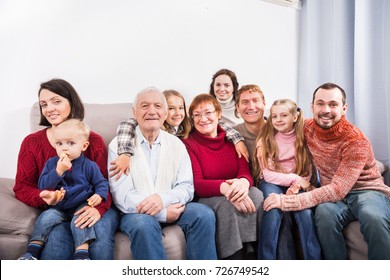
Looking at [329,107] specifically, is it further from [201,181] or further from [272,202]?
[201,181]

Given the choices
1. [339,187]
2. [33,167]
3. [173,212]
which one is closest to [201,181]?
[173,212]

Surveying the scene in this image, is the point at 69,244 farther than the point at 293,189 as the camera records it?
No

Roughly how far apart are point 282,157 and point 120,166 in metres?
0.65

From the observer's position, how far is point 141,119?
1.37 metres

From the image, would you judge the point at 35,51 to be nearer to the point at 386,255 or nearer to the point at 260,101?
the point at 260,101

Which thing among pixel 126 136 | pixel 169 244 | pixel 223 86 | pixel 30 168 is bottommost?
pixel 169 244

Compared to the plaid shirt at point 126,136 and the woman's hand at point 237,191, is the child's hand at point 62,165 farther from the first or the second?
the woman's hand at point 237,191

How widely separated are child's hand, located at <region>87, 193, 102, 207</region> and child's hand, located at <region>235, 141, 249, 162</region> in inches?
23.3

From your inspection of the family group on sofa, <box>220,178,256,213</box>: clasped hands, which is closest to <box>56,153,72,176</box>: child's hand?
the family group on sofa

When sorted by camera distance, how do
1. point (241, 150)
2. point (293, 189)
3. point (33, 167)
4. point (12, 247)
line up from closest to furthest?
point (12, 247) → point (33, 167) → point (293, 189) → point (241, 150)

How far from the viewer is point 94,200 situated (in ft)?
3.99

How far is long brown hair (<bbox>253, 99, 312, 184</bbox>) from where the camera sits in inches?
55.3

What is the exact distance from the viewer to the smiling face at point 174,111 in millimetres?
1476
